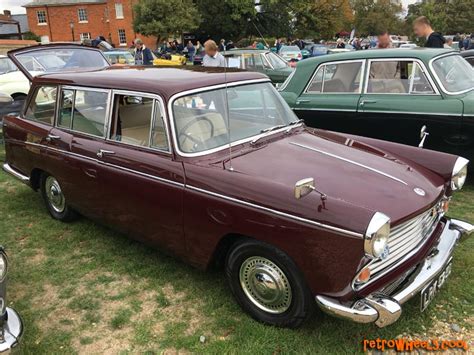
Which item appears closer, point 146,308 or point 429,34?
point 146,308

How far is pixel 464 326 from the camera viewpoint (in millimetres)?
2992

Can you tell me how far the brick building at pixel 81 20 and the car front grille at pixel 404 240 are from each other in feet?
175

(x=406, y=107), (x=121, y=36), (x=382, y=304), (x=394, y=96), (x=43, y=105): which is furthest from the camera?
(x=121, y=36)

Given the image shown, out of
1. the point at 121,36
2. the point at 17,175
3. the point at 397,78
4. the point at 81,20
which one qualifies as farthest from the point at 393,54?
the point at 81,20

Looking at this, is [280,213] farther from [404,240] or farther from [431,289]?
[431,289]

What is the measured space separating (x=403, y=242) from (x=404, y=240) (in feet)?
0.06

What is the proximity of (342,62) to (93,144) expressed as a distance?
11.8 ft

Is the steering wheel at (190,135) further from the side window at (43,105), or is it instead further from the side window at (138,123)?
the side window at (43,105)

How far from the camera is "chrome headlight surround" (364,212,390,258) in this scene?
2.37 m

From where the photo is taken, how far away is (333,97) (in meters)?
5.95

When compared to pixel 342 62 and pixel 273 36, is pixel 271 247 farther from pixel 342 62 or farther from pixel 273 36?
pixel 273 36

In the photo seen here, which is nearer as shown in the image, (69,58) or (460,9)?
(69,58)

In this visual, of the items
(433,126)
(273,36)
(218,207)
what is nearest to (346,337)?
(218,207)

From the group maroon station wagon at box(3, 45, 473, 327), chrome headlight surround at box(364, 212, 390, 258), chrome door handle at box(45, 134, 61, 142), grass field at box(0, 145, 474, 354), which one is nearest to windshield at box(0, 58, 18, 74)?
maroon station wagon at box(3, 45, 473, 327)
